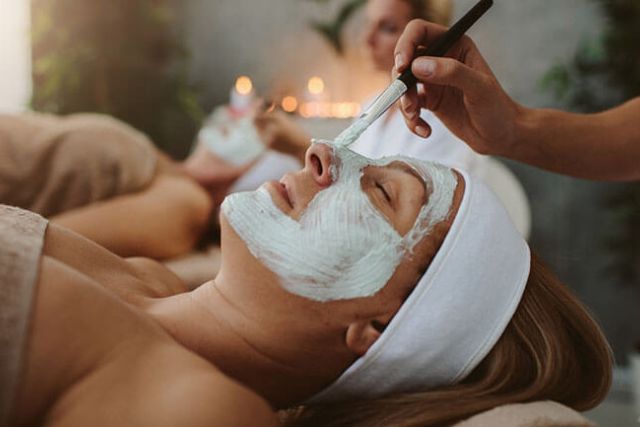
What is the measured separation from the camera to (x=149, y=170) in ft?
8.66

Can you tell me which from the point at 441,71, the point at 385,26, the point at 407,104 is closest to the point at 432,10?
the point at 385,26

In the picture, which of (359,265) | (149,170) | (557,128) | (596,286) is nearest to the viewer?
(359,265)

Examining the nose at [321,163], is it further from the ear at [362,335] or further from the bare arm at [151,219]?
the bare arm at [151,219]

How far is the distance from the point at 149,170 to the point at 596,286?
2.36 meters

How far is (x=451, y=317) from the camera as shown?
A: 3.37 ft

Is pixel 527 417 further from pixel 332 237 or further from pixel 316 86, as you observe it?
pixel 316 86

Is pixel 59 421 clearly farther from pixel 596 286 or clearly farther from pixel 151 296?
pixel 596 286

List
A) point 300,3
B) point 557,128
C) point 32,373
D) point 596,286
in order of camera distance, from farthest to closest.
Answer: point 300,3 → point 596,286 → point 557,128 → point 32,373

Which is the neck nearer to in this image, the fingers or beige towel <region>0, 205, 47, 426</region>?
beige towel <region>0, 205, 47, 426</region>

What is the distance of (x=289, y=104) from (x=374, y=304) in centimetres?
335

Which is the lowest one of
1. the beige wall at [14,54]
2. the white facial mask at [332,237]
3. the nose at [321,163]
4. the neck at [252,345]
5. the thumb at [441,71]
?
the beige wall at [14,54]

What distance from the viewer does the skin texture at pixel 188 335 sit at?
79 centimetres

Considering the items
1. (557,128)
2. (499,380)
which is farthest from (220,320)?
(557,128)

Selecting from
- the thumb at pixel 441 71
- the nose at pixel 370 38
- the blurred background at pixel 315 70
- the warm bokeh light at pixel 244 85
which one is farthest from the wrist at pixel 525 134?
the warm bokeh light at pixel 244 85
